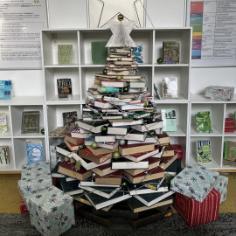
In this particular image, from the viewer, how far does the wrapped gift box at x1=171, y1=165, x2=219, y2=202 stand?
1923 mm

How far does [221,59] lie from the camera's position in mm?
2775

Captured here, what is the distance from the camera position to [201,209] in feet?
6.35

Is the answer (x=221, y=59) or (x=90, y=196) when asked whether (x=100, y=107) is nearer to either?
(x=90, y=196)

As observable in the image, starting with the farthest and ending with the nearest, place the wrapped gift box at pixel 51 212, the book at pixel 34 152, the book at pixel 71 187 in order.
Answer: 1. the book at pixel 34 152
2. the book at pixel 71 187
3. the wrapped gift box at pixel 51 212

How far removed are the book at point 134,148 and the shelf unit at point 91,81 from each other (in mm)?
713

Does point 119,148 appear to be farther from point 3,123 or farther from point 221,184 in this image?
point 3,123

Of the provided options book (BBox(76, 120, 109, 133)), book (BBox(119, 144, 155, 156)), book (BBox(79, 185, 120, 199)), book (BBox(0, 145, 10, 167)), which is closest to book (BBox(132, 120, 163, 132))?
book (BBox(119, 144, 155, 156))

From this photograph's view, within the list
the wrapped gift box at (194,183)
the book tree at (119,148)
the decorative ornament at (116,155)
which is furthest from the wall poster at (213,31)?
the decorative ornament at (116,155)

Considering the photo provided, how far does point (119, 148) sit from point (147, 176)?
0.88 feet

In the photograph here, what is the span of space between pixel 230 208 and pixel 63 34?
Result: 82.4 inches

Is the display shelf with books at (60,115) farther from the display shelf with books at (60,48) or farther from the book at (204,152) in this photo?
the book at (204,152)

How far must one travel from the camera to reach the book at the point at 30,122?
278 cm

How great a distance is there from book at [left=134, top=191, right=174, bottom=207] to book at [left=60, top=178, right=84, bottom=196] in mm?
416

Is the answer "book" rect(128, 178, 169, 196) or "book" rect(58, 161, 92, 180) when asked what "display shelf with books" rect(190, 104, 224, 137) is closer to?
"book" rect(128, 178, 169, 196)
